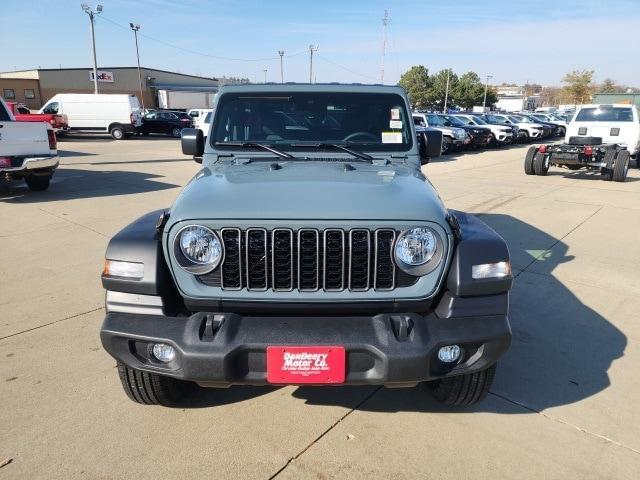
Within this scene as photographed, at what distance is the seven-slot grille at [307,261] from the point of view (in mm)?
2254

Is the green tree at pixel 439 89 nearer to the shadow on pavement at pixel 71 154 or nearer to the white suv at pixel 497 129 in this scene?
the white suv at pixel 497 129

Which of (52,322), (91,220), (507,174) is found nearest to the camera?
(52,322)

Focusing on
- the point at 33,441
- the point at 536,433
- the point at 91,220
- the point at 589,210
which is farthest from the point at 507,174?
the point at 33,441

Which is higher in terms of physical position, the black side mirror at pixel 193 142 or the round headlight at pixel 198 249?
the black side mirror at pixel 193 142

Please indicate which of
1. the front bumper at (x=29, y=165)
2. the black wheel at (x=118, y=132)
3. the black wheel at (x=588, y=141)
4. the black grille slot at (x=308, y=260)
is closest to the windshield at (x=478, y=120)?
the black wheel at (x=588, y=141)

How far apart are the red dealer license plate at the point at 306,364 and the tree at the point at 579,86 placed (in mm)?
73600

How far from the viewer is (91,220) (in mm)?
7246

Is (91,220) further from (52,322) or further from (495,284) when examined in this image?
(495,284)

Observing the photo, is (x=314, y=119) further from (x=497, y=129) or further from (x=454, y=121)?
(x=497, y=129)

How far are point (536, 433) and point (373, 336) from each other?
4.01 ft

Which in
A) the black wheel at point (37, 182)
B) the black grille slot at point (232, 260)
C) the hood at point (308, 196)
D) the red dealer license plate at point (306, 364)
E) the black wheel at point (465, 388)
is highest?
the hood at point (308, 196)

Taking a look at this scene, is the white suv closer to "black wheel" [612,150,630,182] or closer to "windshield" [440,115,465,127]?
→ "windshield" [440,115,465,127]

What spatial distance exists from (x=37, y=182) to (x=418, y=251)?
966 cm

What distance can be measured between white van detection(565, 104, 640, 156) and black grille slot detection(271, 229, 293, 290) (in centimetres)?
1294
